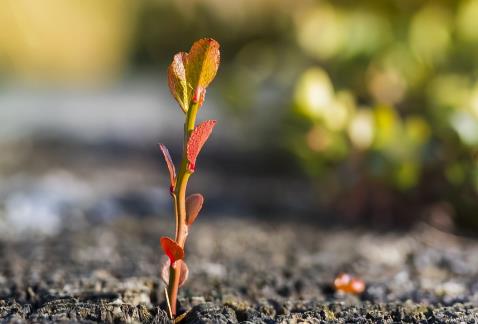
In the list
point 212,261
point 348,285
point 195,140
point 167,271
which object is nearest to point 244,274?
point 212,261

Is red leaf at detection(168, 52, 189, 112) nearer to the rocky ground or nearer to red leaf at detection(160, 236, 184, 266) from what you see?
red leaf at detection(160, 236, 184, 266)

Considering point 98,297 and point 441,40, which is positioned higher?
point 441,40

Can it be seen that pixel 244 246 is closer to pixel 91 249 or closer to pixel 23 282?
pixel 91 249

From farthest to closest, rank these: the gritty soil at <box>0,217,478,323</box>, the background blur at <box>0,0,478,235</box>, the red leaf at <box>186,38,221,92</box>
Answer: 1. the background blur at <box>0,0,478,235</box>
2. the gritty soil at <box>0,217,478,323</box>
3. the red leaf at <box>186,38,221,92</box>

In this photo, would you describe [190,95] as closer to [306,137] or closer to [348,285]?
[348,285]

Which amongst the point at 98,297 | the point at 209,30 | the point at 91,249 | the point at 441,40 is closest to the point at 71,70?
the point at 209,30

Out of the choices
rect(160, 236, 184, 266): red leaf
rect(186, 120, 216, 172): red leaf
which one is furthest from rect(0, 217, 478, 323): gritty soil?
rect(186, 120, 216, 172): red leaf
